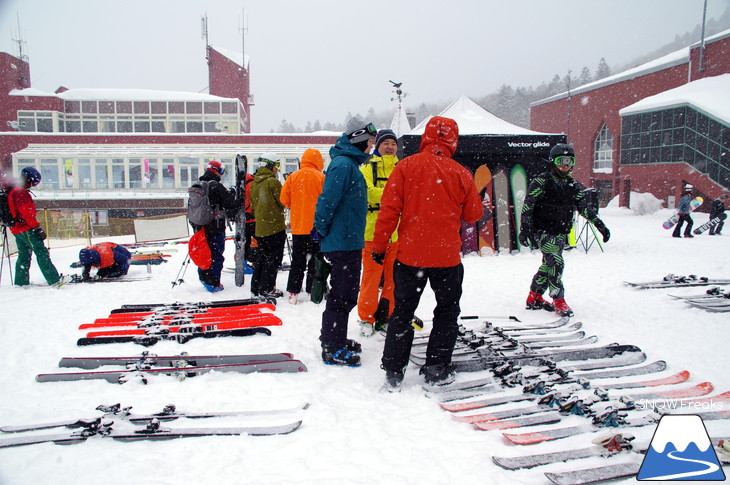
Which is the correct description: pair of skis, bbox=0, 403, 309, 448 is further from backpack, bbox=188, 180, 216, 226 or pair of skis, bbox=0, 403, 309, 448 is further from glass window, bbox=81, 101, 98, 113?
glass window, bbox=81, 101, 98, 113

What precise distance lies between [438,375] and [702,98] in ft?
95.5

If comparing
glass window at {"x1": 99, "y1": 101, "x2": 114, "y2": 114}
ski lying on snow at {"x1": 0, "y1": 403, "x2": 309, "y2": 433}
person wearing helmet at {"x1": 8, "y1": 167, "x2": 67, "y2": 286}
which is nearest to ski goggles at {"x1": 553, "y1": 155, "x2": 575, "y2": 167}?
ski lying on snow at {"x1": 0, "y1": 403, "x2": 309, "y2": 433}

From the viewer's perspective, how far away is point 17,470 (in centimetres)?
216

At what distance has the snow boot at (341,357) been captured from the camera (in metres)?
3.58

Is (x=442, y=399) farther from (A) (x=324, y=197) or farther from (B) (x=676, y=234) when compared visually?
(B) (x=676, y=234)

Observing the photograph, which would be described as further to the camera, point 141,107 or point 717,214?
point 141,107

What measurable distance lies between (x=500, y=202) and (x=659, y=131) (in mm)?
23018

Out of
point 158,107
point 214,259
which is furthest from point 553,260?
point 158,107

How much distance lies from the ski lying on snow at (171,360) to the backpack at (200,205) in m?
2.94

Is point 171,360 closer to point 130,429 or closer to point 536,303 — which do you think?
point 130,429

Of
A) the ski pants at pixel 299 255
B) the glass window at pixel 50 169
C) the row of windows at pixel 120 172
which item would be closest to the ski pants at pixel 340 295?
the ski pants at pixel 299 255

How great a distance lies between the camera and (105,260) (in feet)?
24.9

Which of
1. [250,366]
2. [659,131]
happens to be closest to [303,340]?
[250,366]

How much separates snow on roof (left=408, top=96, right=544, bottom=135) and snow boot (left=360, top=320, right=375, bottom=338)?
888 centimetres
